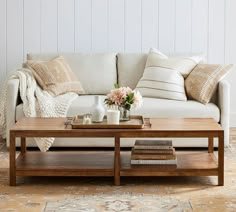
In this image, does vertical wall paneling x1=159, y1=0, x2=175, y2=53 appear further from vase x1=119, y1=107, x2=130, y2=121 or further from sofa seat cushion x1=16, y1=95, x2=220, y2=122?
vase x1=119, y1=107, x2=130, y2=121

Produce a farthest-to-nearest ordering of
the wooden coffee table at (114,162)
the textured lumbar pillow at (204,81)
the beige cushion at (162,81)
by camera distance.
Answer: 1. the beige cushion at (162,81)
2. the textured lumbar pillow at (204,81)
3. the wooden coffee table at (114,162)

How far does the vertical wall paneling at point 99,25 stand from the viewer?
21.6 ft

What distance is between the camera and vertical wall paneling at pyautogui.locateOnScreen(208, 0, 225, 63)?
6.66 meters

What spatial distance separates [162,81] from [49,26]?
1.45 metres

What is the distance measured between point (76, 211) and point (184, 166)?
A: 3.31 feet

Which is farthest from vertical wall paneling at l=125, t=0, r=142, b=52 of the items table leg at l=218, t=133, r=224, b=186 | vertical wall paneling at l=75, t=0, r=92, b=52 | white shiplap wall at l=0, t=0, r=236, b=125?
table leg at l=218, t=133, r=224, b=186

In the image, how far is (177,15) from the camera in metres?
6.64

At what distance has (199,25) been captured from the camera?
6.67 m

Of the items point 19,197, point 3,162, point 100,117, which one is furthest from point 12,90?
point 19,197

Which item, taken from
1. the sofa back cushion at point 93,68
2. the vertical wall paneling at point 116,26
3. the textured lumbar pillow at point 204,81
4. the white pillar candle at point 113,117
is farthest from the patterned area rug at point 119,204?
the vertical wall paneling at point 116,26

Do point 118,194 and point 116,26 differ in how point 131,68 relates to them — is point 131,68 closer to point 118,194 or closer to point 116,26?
point 116,26

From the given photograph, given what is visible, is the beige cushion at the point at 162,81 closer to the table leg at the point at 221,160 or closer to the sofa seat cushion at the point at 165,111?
the sofa seat cushion at the point at 165,111

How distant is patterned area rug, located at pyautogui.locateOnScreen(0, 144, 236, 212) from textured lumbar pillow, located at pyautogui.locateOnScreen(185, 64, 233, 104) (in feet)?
3.40

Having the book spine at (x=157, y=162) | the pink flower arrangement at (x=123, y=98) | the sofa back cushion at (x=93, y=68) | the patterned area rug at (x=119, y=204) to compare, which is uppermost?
the sofa back cushion at (x=93, y=68)
